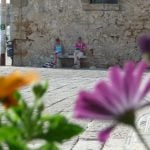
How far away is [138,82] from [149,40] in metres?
0.07

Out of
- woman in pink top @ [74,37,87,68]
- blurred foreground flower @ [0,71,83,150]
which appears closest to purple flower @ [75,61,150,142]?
blurred foreground flower @ [0,71,83,150]

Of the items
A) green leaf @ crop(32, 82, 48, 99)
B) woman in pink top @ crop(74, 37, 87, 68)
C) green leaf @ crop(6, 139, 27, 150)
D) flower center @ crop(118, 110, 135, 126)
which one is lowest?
woman in pink top @ crop(74, 37, 87, 68)

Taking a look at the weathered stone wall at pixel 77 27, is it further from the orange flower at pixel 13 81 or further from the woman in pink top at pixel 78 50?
the orange flower at pixel 13 81

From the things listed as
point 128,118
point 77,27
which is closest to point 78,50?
point 77,27

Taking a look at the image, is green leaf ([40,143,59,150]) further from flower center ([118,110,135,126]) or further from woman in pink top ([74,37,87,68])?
woman in pink top ([74,37,87,68])

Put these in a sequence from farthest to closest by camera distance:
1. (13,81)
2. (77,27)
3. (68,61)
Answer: (68,61) < (77,27) < (13,81)

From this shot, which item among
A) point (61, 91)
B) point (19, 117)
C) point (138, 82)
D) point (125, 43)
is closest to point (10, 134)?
point (19, 117)

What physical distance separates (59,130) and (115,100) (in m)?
0.15

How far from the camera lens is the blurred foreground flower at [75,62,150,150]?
2.60 feet

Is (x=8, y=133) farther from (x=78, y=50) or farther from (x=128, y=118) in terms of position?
(x=78, y=50)

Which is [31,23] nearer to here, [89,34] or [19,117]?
[89,34]

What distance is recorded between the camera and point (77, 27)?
1978 centimetres

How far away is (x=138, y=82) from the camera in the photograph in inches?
32.6

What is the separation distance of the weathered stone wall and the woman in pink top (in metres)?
0.34
